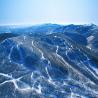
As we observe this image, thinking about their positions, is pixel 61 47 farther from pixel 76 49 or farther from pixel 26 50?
pixel 26 50

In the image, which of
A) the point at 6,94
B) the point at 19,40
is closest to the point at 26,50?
the point at 19,40

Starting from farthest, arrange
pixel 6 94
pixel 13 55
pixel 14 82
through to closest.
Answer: pixel 13 55
pixel 14 82
pixel 6 94

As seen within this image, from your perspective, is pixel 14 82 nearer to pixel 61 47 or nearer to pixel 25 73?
pixel 25 73

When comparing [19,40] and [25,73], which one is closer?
[25,73]

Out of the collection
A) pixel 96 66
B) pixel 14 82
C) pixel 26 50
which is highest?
pixel 26 50

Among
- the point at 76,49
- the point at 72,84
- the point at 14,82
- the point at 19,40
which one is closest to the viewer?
the point at 14,82

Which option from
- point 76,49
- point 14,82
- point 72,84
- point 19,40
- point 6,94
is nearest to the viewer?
point 6,94

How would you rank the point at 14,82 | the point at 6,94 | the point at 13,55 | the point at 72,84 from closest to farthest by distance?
the point at 6,94 → the point at 14,82 → the point at 72,84 → the point at 13,55

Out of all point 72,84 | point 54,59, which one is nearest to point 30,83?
point 72,84

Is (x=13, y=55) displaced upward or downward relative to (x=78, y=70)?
upward
